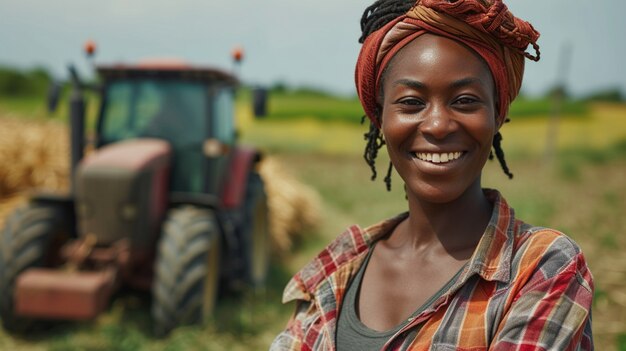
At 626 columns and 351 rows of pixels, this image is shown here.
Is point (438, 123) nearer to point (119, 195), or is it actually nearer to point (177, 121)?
point (119, 195)

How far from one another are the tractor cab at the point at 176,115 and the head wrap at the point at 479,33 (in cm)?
394

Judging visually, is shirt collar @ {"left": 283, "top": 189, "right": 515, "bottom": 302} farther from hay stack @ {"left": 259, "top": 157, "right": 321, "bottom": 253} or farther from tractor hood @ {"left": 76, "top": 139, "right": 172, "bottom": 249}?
hay stack @ {"left": 259, "top": 157, "right": 321, "bottom": 253}

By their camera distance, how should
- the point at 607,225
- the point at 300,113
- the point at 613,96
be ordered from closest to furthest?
1. the point at 607,225
2. the point at 300,113
3. the point at 613,96

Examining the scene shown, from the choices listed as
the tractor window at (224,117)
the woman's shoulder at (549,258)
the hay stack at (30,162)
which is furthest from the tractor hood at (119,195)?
the woman's shoulder at (549,258)

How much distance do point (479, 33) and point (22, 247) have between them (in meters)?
4.23

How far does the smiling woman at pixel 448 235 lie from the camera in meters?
1.27

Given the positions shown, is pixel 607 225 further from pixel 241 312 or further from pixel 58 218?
pixel 58 218

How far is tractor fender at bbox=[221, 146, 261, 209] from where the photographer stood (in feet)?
18.7

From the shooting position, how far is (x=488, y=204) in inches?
64.2

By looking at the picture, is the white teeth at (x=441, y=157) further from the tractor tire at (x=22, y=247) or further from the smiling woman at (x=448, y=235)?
the tractor tire at (x=22, y=247)

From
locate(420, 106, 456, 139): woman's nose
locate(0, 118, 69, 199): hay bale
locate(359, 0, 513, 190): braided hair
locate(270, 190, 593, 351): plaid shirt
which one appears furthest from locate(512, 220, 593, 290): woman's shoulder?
locate(0, 118, 69, 199): hay bale

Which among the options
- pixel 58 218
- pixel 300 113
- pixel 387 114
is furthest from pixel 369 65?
pixel 300 113

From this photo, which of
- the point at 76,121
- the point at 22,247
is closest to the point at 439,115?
the point at 22,247

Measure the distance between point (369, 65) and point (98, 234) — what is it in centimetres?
367
